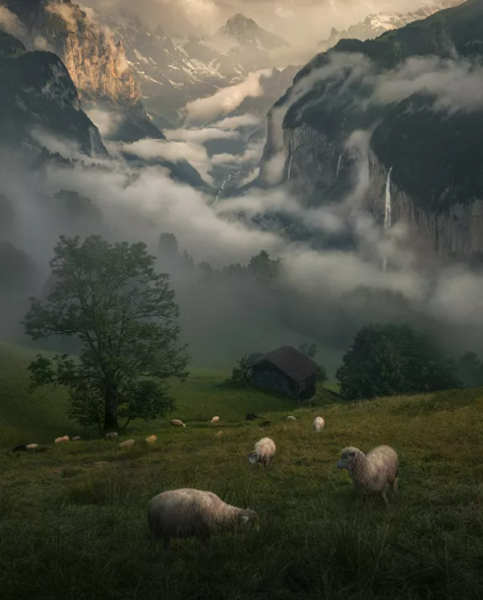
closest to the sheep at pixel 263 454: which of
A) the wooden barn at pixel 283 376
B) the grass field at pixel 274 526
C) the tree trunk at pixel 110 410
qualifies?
the grass field at pixel 274 526

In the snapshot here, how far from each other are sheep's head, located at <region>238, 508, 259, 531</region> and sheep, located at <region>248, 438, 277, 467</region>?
811cm

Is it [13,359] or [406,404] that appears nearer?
[406,404]

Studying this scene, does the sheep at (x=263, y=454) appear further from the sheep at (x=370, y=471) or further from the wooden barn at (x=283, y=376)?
the wooden barn at (x=283, y=376)

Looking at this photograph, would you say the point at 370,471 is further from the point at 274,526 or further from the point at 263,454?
the point at 263,454

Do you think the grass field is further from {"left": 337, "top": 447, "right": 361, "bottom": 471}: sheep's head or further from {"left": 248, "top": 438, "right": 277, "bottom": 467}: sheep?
{"left": 337, "top": 447, "right": 361, "bottom": 471}: sheep's head

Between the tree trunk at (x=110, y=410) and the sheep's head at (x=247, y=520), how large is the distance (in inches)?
1030

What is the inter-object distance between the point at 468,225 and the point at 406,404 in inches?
6119

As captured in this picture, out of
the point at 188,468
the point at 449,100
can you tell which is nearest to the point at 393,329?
the point at 188,468

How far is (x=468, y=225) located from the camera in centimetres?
16275

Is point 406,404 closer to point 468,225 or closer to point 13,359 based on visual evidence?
point 13,359

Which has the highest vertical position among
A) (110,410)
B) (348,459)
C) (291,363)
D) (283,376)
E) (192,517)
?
(291,363)

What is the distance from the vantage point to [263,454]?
16.3 meters

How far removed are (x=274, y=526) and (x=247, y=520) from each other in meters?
0.70

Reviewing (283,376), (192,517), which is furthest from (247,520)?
(283,376)
